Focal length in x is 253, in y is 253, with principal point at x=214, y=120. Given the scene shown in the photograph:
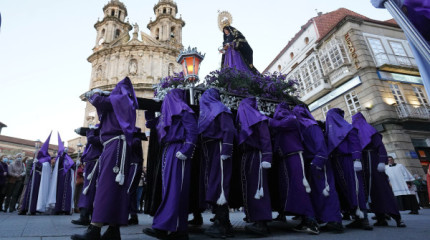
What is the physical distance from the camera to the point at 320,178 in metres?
4.48

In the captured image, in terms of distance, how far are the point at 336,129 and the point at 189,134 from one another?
131 inches

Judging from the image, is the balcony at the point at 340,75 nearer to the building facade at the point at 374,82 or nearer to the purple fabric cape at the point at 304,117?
the building facade at the point at 374,82

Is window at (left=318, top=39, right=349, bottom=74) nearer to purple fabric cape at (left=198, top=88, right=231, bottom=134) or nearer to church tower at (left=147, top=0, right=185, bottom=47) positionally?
purple fabric cape at (left=198, top=88, right=231, bottom=134)

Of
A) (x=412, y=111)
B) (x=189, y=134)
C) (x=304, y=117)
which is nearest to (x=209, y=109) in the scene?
(x=189, y=134)

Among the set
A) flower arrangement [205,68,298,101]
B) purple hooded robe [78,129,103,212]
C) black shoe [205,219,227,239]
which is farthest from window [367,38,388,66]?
purple hooded robe [78,129,103,212]

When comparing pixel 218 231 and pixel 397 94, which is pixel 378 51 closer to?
pixel 397 94

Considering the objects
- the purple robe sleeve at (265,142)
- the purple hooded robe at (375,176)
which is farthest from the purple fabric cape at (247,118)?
the purple hooded robe at (375,176)

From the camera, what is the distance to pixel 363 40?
20.7 meters

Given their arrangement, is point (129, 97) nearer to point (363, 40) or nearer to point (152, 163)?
point (152, 163)

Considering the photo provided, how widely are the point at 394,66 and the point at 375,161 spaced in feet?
61.2

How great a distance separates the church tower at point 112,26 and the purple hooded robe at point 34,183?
122 ft

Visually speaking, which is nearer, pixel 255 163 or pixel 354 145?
pixel 255 163

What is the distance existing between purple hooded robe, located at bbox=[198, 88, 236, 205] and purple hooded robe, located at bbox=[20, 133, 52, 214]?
24.7 ft

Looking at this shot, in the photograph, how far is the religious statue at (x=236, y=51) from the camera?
7535 mm
